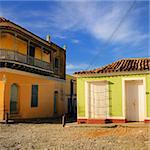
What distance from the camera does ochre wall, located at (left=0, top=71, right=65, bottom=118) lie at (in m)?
19.8

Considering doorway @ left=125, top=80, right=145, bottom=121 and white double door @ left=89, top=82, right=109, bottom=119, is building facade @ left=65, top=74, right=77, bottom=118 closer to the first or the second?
white double door @ left=89, top=82, right=109, bottom=119

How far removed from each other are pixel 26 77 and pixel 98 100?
25.4 feet

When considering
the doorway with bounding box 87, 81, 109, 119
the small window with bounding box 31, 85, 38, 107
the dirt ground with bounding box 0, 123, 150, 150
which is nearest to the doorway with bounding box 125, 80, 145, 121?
the doorway with bounding box 87, 81, 109, 119

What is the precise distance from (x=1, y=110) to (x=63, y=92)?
11019 millimetres

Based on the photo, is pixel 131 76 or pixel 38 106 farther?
pixel 38 106

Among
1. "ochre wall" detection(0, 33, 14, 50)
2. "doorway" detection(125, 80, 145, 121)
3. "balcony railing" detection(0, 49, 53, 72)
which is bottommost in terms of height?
"doorway" detection(125, 80, 145, 121)

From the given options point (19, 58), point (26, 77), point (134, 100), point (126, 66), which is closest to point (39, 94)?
point (26, 77)

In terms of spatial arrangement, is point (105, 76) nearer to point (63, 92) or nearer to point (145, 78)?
point (145, 78)

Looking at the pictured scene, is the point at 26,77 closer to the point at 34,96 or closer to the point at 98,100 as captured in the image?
the point at 34,96

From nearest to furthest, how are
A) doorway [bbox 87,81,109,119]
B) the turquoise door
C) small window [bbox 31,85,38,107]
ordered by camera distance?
doorway [bbox 87,81,109,119] → the turquoise door → small window [bbox 31,85,38,107]

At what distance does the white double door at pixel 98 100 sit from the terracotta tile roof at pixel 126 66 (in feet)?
2.64

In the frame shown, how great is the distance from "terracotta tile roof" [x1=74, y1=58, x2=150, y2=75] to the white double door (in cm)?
80

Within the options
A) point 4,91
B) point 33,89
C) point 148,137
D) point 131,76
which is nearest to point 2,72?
point 4,91

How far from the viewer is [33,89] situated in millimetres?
22500
